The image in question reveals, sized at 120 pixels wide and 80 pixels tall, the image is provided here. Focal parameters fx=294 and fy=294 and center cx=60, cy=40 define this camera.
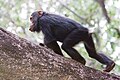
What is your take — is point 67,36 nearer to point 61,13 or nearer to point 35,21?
point 35,21

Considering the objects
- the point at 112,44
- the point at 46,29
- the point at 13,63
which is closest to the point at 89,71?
the point at 13,63

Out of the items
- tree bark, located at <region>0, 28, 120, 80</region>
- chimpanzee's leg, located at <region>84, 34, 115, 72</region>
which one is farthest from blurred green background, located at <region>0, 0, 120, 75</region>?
tree bark, located at <region>0, 28, 120, 80</region>

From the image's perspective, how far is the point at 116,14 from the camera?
7.17 meters

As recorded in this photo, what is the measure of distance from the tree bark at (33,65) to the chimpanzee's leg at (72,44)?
2.36ft

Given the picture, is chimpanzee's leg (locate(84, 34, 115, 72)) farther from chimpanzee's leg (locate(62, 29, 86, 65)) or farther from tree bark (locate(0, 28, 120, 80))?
tree bark (locate(0, 28, 120, 80))

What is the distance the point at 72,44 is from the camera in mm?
3189

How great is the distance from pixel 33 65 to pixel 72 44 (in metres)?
1.09

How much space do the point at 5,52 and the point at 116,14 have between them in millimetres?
5399

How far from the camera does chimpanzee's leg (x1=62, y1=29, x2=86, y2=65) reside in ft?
10.3

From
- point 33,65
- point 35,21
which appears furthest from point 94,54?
point 33,65

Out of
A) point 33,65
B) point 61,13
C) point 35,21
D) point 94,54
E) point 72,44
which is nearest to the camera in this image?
point 33,65

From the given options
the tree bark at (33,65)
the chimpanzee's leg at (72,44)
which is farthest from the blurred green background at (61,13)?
the tree bark at (33,65)

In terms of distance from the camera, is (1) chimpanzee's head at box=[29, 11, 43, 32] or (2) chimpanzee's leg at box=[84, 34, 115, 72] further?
(1) chimpanzee's head at box=[29, 11, 43, 32]

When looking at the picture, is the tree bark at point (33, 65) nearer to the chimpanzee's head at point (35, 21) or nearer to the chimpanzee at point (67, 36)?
the chimpanzee at point (67, 36)
